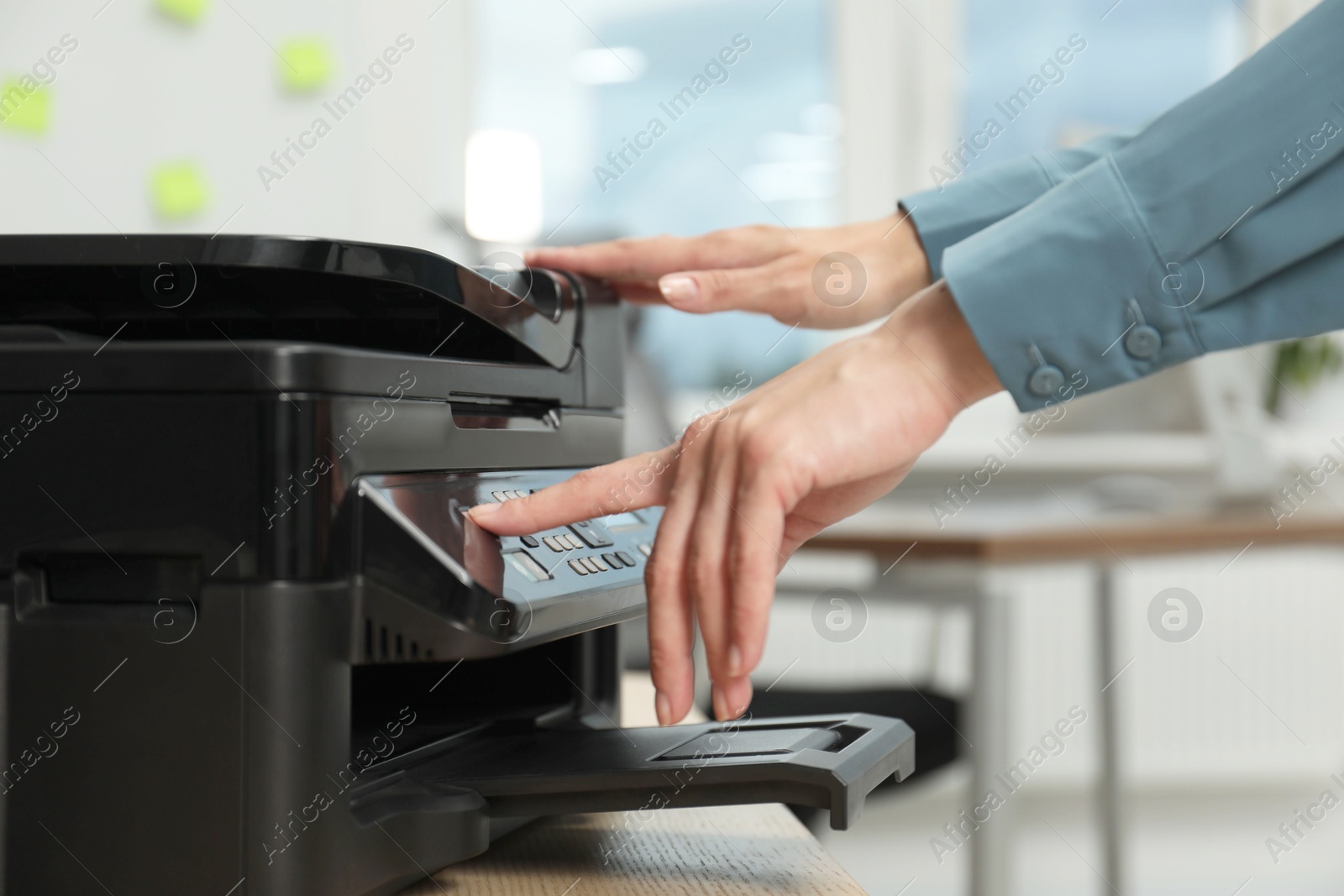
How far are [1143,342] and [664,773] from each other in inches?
13.2

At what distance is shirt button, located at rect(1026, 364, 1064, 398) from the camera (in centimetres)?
59

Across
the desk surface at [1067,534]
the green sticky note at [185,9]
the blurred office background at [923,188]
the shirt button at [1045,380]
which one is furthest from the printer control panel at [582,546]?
the blurred office background at [923,188]

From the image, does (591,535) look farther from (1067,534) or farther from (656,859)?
(1067,534)

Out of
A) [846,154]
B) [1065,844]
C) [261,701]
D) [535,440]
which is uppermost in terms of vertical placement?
[846,154]

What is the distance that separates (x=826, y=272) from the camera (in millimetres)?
990

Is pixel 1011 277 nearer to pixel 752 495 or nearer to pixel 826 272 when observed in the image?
pixel 752 495

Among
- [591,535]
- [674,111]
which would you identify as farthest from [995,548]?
[674,111]

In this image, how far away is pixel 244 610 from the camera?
479 mm

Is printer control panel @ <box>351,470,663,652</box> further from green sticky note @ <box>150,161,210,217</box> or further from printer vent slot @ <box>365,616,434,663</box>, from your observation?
green sticky note @ <box>150,161,210,217</box>

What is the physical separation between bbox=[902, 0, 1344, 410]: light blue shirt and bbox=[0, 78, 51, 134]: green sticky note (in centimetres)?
152

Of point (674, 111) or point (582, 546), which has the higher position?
point (674, 111)

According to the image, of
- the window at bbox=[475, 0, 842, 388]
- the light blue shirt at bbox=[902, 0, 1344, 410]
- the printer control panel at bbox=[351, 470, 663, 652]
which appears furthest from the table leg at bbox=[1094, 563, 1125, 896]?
the printer control panel at bbox=[351, 470, 663, 652]

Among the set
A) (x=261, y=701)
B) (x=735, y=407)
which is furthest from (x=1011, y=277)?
(x=261, y=701)

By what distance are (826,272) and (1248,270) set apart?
1.45 ft
